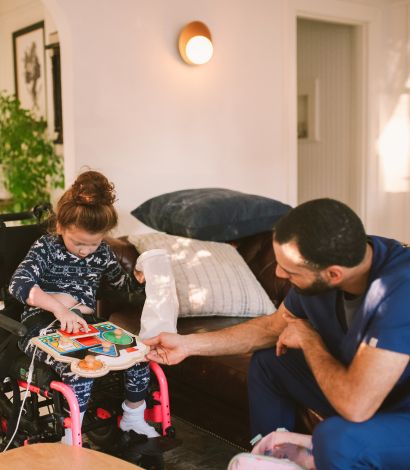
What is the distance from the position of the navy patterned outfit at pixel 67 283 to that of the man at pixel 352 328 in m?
0.65

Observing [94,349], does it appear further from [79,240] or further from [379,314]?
[379,314]

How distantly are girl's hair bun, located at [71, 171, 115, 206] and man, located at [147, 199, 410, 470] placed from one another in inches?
33.5

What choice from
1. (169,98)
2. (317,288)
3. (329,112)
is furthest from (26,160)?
(317,288)

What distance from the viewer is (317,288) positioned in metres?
1.73

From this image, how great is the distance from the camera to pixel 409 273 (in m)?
1.65

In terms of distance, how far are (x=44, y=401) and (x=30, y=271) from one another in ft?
1.49

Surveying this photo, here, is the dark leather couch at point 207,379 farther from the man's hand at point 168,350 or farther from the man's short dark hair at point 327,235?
the man's short dark hair at point 327,235

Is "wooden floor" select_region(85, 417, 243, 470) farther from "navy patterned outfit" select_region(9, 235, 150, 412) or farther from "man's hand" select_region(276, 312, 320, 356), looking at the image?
"man's hand" select_region(276, 312, 320, 356)

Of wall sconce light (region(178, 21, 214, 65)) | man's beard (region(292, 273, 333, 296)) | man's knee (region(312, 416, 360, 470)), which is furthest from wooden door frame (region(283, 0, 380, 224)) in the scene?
man's knee (region(312, 416, 360, 470))

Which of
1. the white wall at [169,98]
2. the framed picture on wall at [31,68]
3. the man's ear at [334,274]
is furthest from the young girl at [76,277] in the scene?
the framed picture on wall at [31,68]

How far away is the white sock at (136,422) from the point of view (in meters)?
2.24

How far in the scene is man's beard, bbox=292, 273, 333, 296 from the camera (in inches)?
67.3

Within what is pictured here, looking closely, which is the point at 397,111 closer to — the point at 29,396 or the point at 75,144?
the point at 75,144

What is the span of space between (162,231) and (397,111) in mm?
3013
